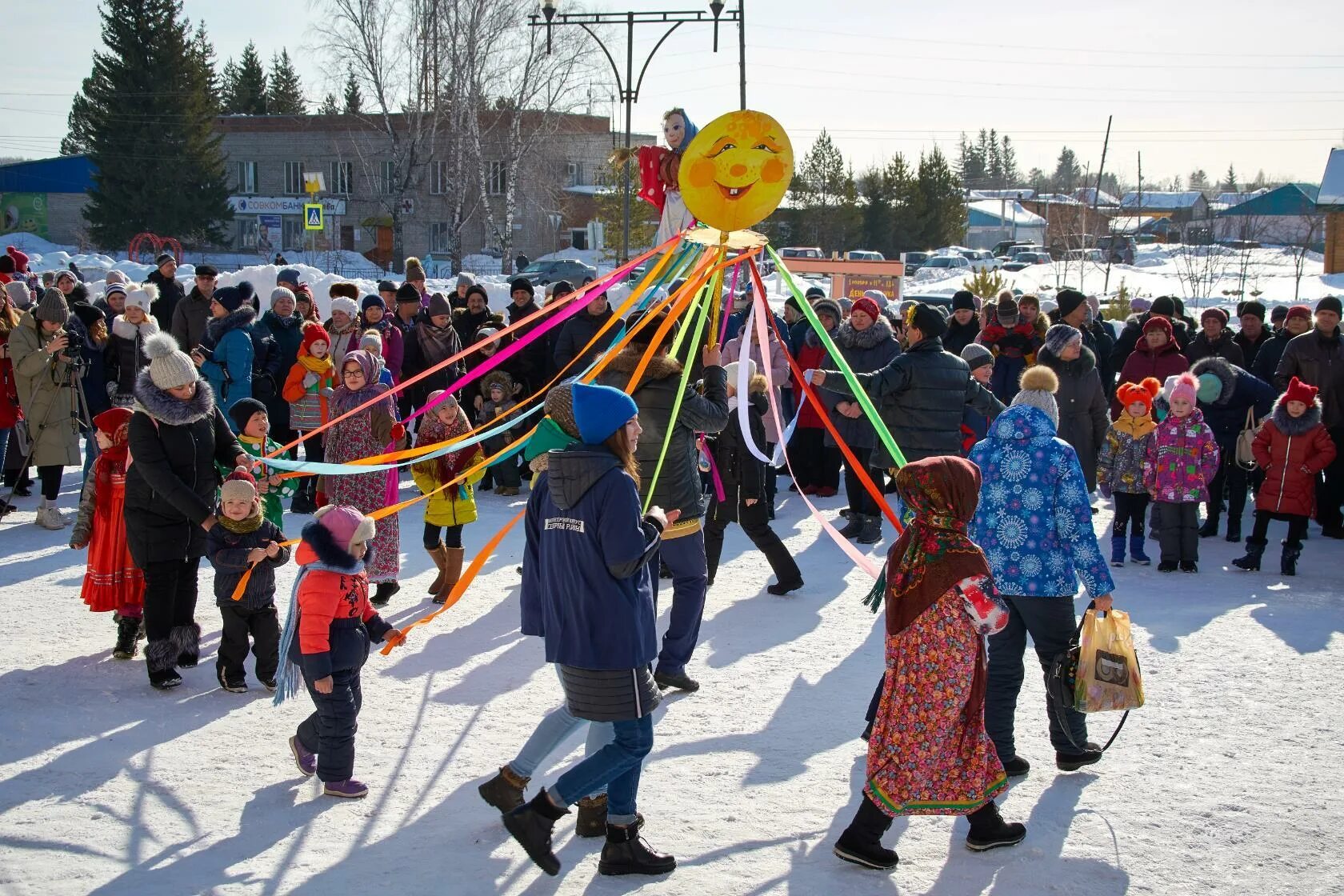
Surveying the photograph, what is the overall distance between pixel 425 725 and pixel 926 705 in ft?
7.87

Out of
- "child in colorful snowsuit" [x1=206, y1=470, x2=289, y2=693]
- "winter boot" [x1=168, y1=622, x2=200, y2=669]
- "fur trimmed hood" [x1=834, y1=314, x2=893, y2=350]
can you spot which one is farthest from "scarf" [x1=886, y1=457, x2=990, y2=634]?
"fur trimmed hood" [x1=834, y1=314, x2=893, y2=350]

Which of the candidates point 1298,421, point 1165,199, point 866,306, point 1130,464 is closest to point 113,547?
point 866,306

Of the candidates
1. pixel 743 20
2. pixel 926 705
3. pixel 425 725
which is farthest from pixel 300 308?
pixel 743 20

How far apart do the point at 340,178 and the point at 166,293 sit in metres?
41.0

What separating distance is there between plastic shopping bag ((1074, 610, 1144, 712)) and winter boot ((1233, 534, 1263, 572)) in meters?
4.49

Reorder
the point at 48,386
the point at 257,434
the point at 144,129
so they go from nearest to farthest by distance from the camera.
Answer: the point at 257,434 < the point at 48,386 < the point at 144,129

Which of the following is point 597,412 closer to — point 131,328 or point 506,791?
point 506,791

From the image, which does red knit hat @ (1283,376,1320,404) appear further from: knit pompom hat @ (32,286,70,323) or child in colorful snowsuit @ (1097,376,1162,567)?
knit pompom hat @ (32,286,70,323)

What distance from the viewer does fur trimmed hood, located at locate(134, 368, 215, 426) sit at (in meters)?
5.46

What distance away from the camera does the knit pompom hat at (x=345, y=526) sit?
14.9ft

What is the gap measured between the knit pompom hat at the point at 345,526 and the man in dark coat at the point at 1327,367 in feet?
24.7

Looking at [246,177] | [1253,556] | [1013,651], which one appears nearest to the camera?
[1013,651]

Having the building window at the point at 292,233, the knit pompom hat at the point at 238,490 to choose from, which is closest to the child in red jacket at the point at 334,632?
the knit pompom hat at the point at 238,490

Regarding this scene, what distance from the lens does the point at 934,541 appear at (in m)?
4.00
